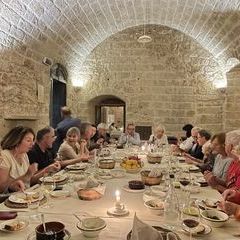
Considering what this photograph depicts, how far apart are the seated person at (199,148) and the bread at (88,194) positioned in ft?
6.71

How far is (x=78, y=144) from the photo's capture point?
4133 mm

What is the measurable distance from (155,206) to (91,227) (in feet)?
1.57

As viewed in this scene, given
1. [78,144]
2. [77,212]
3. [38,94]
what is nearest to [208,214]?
[77,212]

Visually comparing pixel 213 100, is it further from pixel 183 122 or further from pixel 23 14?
pixel 23 14

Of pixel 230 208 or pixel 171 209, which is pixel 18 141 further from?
pixel 230 208

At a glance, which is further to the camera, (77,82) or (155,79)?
(77,82)

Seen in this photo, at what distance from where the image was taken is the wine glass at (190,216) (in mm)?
1452

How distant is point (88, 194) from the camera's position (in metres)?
2.00

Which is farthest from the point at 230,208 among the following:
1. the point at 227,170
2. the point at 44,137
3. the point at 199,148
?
the point at 199,148

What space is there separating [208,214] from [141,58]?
21.8 feet

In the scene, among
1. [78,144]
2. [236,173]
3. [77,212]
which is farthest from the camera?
[78,144]

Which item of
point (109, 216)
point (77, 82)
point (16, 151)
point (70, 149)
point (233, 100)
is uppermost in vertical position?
point (77, 82)

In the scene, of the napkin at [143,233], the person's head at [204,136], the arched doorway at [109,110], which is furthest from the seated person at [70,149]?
the arched doorway at [109,110]

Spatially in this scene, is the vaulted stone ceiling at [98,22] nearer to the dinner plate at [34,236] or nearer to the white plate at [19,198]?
the white plate at [19,198]
